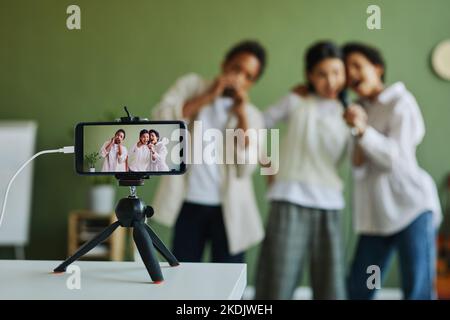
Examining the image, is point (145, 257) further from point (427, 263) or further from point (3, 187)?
point (3, 187)

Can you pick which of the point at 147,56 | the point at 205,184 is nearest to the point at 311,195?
the point at 205,184

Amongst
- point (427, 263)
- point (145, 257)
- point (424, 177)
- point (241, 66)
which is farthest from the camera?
point (241, 66)

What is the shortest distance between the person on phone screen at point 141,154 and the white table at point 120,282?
16 centimetres

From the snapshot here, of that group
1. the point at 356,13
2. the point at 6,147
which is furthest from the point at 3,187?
the point at 356,13

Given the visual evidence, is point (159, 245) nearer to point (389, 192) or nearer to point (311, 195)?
point (311, 195)

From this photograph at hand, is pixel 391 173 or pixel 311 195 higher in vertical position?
pixel 391 173

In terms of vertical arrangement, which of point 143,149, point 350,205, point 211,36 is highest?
point 211,36

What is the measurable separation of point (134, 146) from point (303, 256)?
6.89ft

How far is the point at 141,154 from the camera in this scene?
0.87 m

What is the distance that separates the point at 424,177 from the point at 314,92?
2.35 ft

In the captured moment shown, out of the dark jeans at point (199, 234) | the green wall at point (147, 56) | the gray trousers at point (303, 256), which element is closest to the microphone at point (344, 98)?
the green wall at point (147, 56)

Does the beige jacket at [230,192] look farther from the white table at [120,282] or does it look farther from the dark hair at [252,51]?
the white table at [120,282]

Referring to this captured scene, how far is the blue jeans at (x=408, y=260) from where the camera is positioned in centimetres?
278

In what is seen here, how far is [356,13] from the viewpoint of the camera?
10.5ft
